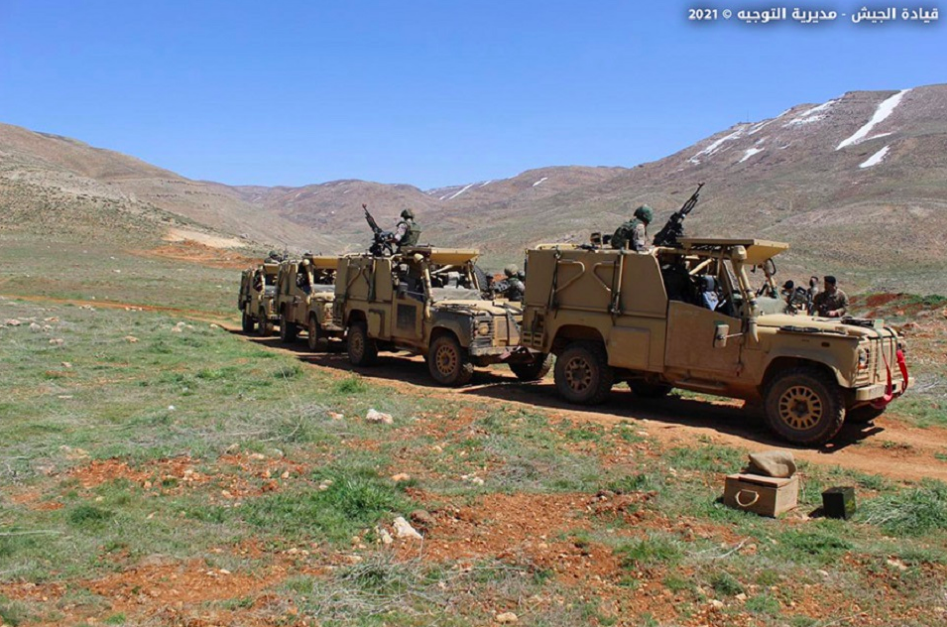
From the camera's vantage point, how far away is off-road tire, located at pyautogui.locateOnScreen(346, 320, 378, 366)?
15.8 meters

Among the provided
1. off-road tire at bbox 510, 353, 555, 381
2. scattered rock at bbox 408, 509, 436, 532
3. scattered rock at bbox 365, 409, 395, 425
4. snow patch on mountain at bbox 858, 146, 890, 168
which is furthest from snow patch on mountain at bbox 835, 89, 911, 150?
scattered rock at bbox 408, 509, 436, 532

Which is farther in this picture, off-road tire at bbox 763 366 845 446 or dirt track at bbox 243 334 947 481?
off-road tire at bbox 763 366 845 446

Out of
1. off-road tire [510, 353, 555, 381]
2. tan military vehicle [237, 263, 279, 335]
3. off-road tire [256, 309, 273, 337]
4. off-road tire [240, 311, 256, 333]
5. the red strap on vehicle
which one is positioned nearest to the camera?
the red strap on vehicle

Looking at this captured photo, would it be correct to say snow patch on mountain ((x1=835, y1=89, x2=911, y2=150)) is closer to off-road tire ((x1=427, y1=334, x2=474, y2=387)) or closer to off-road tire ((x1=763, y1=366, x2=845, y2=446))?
off-road tire ((x1=427, y1=334, x2=474, y2=387))

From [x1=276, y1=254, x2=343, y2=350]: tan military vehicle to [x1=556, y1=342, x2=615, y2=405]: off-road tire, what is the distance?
7.20m

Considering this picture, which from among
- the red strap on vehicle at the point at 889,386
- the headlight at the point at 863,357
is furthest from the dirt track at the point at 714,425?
the headlight at the point at 863,357

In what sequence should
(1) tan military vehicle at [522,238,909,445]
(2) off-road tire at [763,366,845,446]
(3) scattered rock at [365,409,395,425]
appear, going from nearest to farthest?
1. (2) off-road tire at [763,366,845,446]
2. (1) tan military vehicle at [522,238,909,445]
3. (3) scattered rock at [365,409,395,425]

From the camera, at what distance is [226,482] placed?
729 centimetres

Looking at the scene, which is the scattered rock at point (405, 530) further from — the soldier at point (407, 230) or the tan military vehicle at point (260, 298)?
the tan military vehicle at point (260, 298)

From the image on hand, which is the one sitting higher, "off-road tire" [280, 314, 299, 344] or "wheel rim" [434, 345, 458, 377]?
"wheel rim" [434, 345, 458, 377]

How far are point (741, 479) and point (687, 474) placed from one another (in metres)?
1.05

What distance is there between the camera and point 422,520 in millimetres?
6402

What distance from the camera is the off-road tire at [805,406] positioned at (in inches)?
354

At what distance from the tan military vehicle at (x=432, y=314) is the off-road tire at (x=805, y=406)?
4.63 metres
